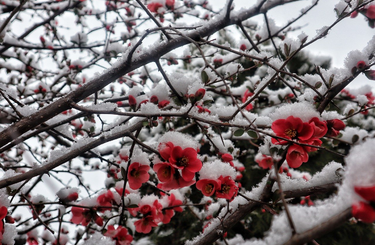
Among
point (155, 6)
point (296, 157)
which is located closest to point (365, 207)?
point (296, 157)

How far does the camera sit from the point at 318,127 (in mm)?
831

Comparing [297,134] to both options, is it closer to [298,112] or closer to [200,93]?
[298,112]

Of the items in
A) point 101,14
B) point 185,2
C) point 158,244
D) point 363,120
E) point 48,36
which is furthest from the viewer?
point 363,120

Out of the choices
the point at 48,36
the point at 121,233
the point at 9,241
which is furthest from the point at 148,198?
the point at 48,36

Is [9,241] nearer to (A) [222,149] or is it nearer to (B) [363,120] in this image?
(A) [222,149]

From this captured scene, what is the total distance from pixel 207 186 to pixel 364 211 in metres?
0.62

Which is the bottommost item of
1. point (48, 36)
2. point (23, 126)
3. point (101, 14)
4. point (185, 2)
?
point (23, 126)

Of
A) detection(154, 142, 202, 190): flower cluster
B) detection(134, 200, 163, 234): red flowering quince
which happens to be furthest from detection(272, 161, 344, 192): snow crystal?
detection(134, 200, 163, 234): red flowering quince

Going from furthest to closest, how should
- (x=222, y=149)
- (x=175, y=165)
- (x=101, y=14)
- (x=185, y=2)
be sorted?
1. (x=101, y=14)
2. (x=185, y=2)
3. (x=222, y=149)
4. (x=175, y=165)

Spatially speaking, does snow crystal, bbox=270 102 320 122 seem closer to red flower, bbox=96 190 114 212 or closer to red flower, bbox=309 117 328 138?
red flower, bbox=309 117 328 138

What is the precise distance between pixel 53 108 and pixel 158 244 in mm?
3826

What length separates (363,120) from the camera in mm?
4977

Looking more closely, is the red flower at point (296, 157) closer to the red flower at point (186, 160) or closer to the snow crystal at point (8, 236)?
the red flower at point (186, 160)

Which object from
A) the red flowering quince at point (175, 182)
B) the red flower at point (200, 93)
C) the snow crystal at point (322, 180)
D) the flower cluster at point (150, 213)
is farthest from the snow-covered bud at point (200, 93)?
the flower cluster at point (150, 213)
